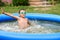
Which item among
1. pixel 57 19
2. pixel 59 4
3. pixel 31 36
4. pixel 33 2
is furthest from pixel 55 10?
pixel 31 36

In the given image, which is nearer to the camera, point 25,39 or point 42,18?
point 25,39

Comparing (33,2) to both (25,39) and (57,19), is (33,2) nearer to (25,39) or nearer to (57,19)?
(57,19)

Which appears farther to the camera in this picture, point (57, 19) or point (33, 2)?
point (33, 2)

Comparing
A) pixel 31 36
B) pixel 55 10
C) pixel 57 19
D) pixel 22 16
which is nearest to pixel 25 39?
pixel 31 36

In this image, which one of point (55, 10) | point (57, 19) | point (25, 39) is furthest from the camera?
point (55, 10)

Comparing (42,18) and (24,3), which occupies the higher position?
(24,3)

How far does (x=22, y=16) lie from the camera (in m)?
6.37

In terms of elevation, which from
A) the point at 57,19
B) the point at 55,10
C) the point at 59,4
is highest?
the point at 59,4

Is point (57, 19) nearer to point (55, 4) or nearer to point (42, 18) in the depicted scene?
point (42, 18)

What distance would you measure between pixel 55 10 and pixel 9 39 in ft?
21.7

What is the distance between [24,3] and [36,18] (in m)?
5.31

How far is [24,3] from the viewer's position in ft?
43.8

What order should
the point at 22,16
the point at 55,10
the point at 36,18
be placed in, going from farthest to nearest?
the point at 55,10, the point at 36,18, the point at 22,16

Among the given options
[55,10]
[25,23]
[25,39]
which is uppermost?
[55,10]
